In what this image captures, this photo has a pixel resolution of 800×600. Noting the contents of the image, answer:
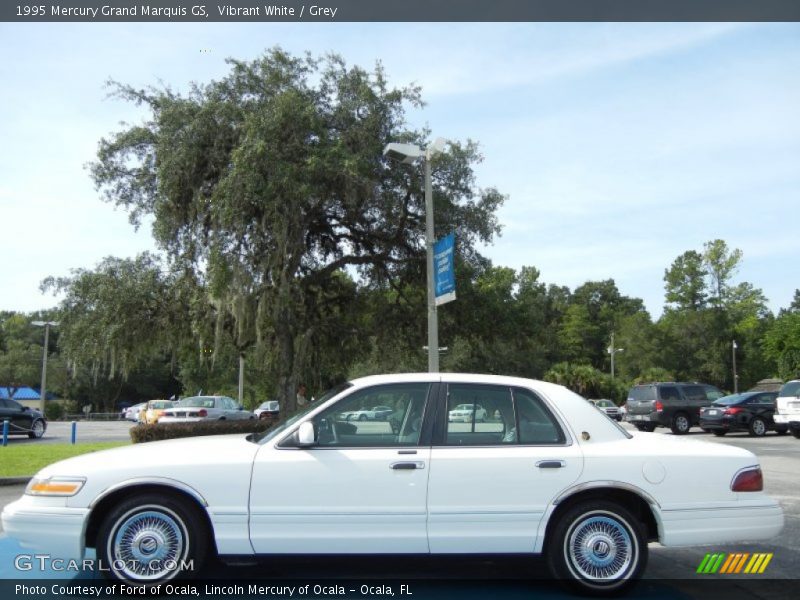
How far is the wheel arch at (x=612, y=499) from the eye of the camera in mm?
5363

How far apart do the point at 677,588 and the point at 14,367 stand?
75381mm

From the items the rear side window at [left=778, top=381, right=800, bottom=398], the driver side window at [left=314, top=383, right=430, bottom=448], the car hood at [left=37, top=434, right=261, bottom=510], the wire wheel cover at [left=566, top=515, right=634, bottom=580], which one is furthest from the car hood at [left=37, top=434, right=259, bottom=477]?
the rear side window at [left=778, top=381, right=800, bottom=398]

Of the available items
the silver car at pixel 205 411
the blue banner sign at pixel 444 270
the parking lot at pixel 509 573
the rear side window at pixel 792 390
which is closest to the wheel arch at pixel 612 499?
the parking lot at pixel 509 573

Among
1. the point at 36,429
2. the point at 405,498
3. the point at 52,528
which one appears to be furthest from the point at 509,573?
the point at 36,429

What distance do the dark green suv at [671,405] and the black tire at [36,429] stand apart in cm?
2156

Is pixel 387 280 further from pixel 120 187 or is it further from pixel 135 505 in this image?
pixel 135 505

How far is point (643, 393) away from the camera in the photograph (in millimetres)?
25828

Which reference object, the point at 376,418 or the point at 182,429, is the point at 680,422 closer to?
the point at 182,429

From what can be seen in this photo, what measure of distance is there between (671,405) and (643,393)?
3.48 ft

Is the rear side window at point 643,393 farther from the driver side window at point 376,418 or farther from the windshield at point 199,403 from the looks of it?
the driver side window at point 376,418

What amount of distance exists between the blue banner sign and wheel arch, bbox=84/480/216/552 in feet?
25.0

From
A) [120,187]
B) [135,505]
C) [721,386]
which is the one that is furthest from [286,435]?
[721,386]

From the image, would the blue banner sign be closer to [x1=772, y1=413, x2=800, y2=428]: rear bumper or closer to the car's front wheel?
[x1=772, y1=413, x2=800, y2=428]: rear bumper

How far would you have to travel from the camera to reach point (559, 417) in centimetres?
562
